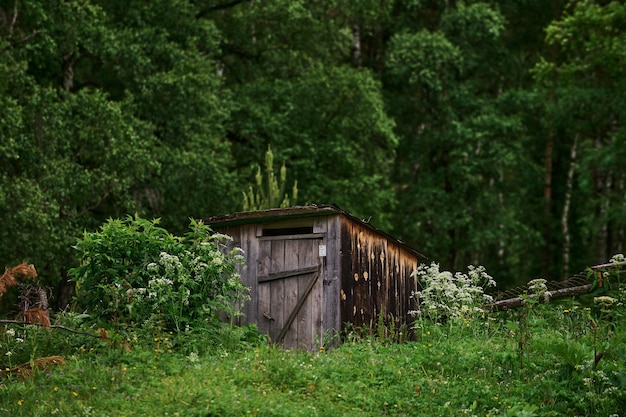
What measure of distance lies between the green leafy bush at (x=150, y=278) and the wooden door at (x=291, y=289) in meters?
2.16

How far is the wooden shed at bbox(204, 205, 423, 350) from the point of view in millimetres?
14914

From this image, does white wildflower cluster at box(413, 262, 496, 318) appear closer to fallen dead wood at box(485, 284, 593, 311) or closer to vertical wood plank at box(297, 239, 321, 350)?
fallen dead wood at box(485, 284, 593, 311)

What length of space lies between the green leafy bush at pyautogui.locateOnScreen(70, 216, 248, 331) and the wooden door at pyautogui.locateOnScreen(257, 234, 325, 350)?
2158mm

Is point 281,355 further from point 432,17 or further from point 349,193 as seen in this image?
point 432,17

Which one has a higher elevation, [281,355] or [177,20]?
[177,20]

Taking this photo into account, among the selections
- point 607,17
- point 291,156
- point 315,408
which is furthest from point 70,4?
point 315,408

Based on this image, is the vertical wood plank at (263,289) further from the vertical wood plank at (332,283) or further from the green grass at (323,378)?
the green grass at (323,378)

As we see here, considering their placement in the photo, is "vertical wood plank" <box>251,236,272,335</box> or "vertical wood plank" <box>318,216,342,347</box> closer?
"vertical wood plank" <box>318,216,342,347</box>

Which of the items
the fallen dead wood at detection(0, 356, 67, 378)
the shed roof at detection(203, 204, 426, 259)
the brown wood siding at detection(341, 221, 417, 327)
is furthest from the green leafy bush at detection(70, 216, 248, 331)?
the brown wood siding at detection(341, 221, 417, 327)

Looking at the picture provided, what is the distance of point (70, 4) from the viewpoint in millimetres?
24500

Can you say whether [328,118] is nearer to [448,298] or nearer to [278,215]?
[278,215]

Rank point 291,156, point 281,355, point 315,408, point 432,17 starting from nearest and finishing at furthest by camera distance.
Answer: point 315,408, point 281,355, point 291,156, point 432,17

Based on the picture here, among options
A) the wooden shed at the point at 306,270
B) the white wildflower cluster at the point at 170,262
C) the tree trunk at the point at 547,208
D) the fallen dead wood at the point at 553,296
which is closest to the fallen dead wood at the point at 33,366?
the white wildflower cluster at the point at 170,262

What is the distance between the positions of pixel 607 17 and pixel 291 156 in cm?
1011
